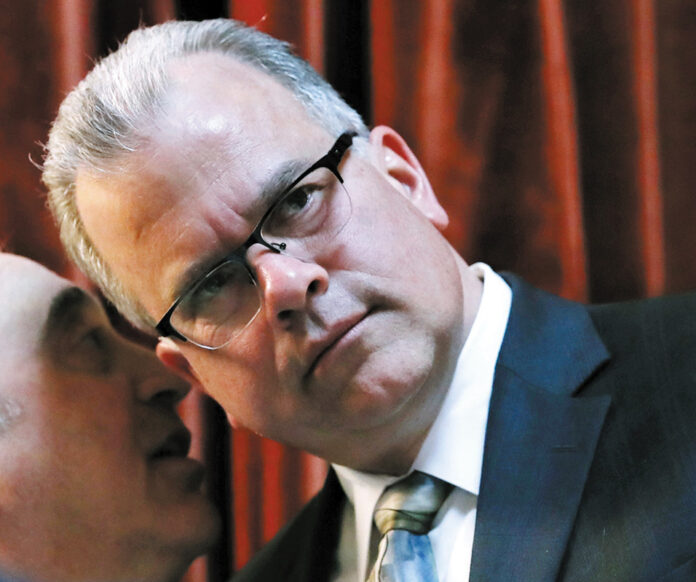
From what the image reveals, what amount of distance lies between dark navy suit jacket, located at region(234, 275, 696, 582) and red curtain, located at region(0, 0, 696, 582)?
0.96ft

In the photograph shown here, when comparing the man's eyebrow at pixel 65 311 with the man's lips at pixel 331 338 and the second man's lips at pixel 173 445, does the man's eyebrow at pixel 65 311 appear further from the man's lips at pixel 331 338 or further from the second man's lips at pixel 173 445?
→ the man's lips at pixel 331 338

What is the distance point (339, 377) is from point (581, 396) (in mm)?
315

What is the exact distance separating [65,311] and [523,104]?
853 millimetres

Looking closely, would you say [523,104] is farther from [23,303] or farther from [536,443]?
[23,303]

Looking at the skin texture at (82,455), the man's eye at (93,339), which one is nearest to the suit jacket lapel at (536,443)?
the skin texture at (82,455)

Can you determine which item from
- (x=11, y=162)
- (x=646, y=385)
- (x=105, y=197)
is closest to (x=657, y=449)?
(x=646, y=385)

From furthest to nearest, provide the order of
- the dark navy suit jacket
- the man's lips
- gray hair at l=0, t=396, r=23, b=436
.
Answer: gray hair at l=0, t=396, r=23, b=436, the man's lips, the dark navy suit jacket

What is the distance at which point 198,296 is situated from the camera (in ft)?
3.42

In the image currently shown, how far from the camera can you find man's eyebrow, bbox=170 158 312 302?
997mm

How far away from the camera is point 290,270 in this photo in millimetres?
946

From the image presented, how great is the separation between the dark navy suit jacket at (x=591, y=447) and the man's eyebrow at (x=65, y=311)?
686 millimetres

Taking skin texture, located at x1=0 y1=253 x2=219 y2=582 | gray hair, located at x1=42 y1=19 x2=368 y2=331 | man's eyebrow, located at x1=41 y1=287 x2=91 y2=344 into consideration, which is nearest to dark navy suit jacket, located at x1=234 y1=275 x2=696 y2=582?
gray hair, located at x1=42 y1=19 x2=368 y2=331

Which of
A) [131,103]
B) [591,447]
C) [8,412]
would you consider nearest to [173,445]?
[8,412]

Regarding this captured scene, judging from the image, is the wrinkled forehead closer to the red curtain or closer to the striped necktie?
the red curtain
